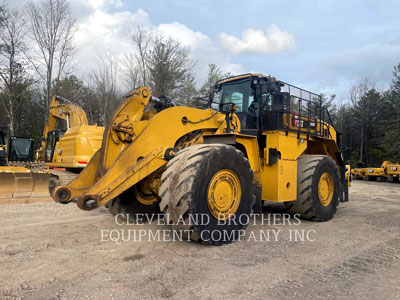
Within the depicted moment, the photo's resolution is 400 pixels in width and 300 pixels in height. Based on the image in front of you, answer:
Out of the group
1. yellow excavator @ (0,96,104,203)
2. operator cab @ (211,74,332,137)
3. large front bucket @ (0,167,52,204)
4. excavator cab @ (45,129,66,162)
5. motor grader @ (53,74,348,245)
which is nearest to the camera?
motor grader @ (53,74,348,245)

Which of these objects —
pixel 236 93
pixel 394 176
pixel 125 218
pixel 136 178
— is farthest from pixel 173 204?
pixel 394 176

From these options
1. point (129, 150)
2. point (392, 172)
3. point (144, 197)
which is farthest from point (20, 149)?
point (392, 172)

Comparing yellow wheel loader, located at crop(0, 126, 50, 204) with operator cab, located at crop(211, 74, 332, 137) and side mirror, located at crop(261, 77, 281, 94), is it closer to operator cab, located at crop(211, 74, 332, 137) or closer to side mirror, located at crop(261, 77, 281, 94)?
operator cab, located at crop(211, 74, 332, 137)

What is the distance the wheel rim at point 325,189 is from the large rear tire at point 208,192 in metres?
2.59

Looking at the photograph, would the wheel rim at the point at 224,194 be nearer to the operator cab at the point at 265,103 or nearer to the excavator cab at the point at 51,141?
the operator cab at the point at 265,103

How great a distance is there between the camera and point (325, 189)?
7062mm

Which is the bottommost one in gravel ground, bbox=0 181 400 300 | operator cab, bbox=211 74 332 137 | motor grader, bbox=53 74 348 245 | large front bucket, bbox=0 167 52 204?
gravel ground, bbox=0 181 400 300

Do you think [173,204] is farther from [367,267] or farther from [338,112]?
[338,112]

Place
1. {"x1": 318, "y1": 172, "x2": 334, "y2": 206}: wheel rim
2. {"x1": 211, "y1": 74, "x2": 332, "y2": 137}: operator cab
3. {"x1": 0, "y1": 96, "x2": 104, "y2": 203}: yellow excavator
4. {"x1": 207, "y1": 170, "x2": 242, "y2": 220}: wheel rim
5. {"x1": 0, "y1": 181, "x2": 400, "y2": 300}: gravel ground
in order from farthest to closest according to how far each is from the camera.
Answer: {"x1": 0, "y1": 96, "x2": 104, "y2": 203}: yellow excavator → {"x1": 318, "y1": 172, "x2": 334, "y2": 206}: wheel rim → {"x1": 211, "y1": 74, "x2": 332, "y2": 137}: operator cab → {"x1": 207, "y1": 170, "x2": 242, "y2": 220}: wheel rim → {"x1": 0, "y1": 181, "x2": 400, "y2": 300}: gravel ground

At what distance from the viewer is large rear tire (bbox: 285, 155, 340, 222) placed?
6.51m

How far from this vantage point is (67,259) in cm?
392

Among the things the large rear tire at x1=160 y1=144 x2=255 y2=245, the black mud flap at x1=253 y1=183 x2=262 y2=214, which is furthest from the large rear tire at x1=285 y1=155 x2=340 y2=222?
the large rear tire at x1=160 y1=144 x2=255 y2=245

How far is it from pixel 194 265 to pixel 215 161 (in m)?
1.41

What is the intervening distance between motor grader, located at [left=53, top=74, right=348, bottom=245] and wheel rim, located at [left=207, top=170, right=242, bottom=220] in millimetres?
14
